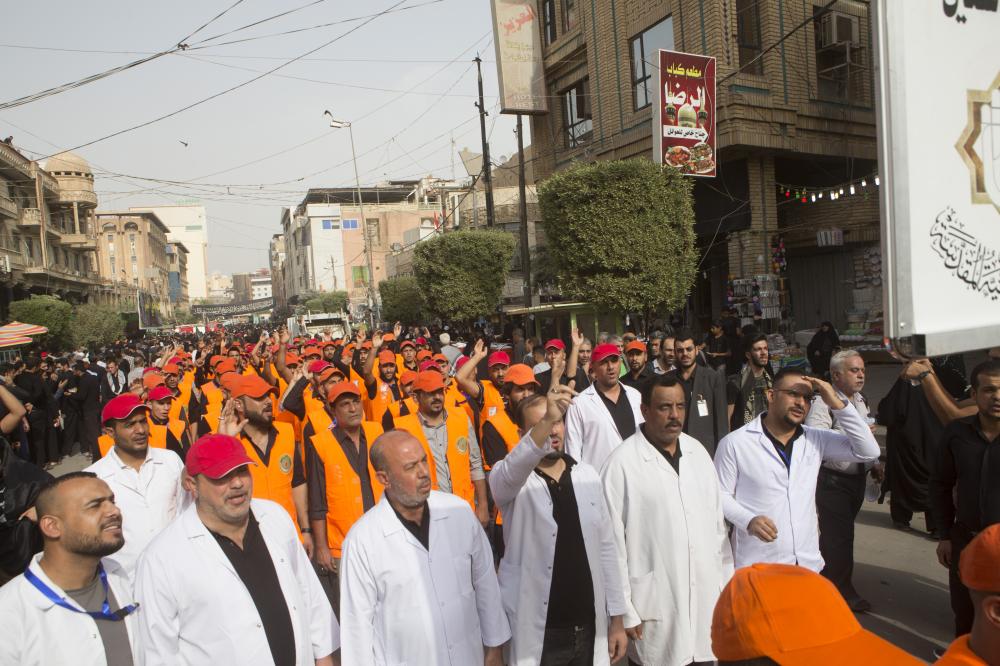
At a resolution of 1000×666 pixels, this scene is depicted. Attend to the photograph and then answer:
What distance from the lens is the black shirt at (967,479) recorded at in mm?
3641

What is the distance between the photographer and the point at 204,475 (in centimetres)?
310

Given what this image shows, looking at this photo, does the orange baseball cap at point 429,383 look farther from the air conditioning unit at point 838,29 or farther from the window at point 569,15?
the window at point 569,15

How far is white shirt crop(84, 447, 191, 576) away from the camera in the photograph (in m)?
4.08

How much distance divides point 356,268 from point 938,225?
92.0m

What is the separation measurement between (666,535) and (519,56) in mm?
22328

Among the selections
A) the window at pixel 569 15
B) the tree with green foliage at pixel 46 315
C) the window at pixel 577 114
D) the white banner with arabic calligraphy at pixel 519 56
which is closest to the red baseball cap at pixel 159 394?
the window at pixel 577 114

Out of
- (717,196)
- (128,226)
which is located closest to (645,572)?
(717,196)

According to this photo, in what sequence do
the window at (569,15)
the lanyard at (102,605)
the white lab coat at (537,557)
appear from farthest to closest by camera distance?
1. the window at (569,15)
2. the white lab coat at (537,557)
3. the lanyard at (102,605)

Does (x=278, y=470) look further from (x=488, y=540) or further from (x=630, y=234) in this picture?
(x=630, y=234)

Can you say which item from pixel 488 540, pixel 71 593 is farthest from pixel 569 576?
pixel 71 593

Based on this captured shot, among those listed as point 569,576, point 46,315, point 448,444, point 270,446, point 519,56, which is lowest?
point 569,576

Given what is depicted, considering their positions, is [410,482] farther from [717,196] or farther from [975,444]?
[717,196]

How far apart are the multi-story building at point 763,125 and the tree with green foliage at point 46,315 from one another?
74.2 ft

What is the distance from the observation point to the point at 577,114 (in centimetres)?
2302
